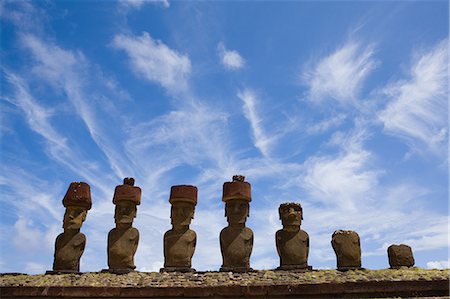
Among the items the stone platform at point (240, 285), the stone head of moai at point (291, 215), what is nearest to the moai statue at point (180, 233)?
the stone platform at point (240, 285)

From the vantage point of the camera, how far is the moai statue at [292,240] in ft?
45.5

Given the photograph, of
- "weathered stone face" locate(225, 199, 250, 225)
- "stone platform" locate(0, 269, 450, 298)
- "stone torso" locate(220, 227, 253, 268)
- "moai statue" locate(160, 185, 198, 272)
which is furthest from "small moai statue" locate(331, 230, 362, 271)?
"moai statue" locate(160, 185, 198, 272)

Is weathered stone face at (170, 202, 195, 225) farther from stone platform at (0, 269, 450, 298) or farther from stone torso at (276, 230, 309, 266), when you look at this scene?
stone torso at (276, 230, 309, 266)

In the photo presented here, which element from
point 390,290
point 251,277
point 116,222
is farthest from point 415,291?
point 116,222

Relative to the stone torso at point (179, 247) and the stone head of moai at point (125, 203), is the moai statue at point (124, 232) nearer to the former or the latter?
the stone head of moai at point (125, 203)

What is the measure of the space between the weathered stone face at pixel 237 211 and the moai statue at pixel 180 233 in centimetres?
110

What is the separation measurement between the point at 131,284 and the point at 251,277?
3.13 meters

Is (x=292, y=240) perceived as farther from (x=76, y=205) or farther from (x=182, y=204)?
(x=76, y=205)

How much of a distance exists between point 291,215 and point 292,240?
74cm

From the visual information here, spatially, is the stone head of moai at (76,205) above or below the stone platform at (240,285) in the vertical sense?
above

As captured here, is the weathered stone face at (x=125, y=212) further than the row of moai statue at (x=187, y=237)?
Yes

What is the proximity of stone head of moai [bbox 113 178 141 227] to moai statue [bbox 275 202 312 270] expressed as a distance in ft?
14.7

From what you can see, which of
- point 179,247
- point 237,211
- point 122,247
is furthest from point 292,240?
point 122,247

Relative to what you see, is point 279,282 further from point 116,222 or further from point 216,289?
point 116,222
